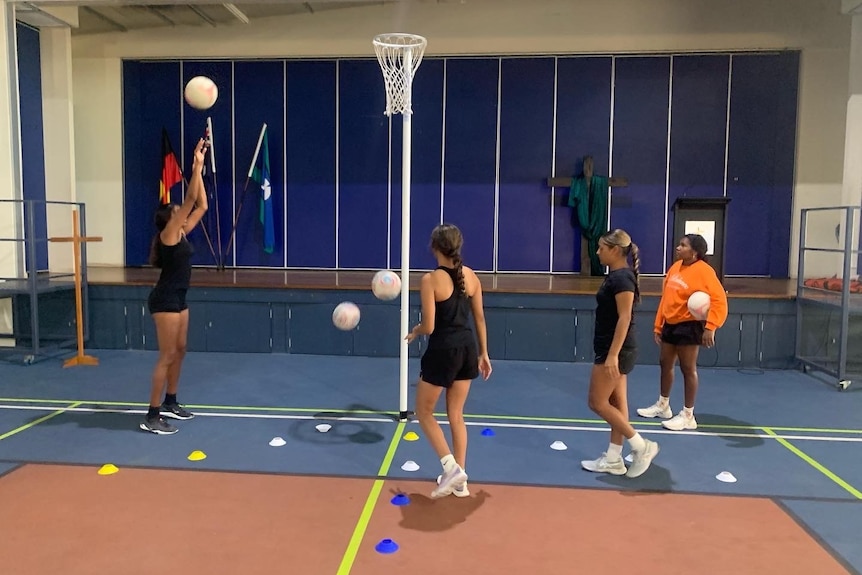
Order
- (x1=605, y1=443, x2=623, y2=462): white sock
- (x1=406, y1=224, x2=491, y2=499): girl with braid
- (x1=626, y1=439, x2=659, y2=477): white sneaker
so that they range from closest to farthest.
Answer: (x1=406, y1=224, x2=491, y2=499): girl with braid, (x1=626, y1=439, x2=659, y2=477): white sneaker, (x1=605, y1=443, x2=623, y2=462): white sock

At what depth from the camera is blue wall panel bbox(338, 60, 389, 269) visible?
11.1 meters

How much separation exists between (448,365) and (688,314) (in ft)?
8.15

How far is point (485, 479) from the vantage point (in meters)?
4.34

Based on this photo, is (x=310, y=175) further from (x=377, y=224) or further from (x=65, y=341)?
(x=65, y=341)

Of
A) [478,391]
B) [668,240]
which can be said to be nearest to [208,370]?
[478,391]

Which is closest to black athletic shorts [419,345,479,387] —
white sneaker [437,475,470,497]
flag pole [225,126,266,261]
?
white sneaker [437,475,470,497]

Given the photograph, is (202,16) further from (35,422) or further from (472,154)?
(35,422)

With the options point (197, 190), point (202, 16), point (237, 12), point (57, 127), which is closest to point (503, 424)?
point (197, 190)

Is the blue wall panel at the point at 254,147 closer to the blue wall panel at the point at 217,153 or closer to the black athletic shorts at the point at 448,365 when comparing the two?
the blue wall panel at the point at 217,153

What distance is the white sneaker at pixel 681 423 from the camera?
214 inches

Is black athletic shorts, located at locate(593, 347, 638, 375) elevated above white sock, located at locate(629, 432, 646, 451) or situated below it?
above

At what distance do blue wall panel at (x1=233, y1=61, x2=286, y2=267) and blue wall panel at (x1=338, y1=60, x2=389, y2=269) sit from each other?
3.24 feet

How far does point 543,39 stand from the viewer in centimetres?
1066

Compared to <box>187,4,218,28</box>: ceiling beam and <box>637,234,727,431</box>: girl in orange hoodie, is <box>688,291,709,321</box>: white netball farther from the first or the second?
<box>187,4,218,28</box>: ceiling beam
